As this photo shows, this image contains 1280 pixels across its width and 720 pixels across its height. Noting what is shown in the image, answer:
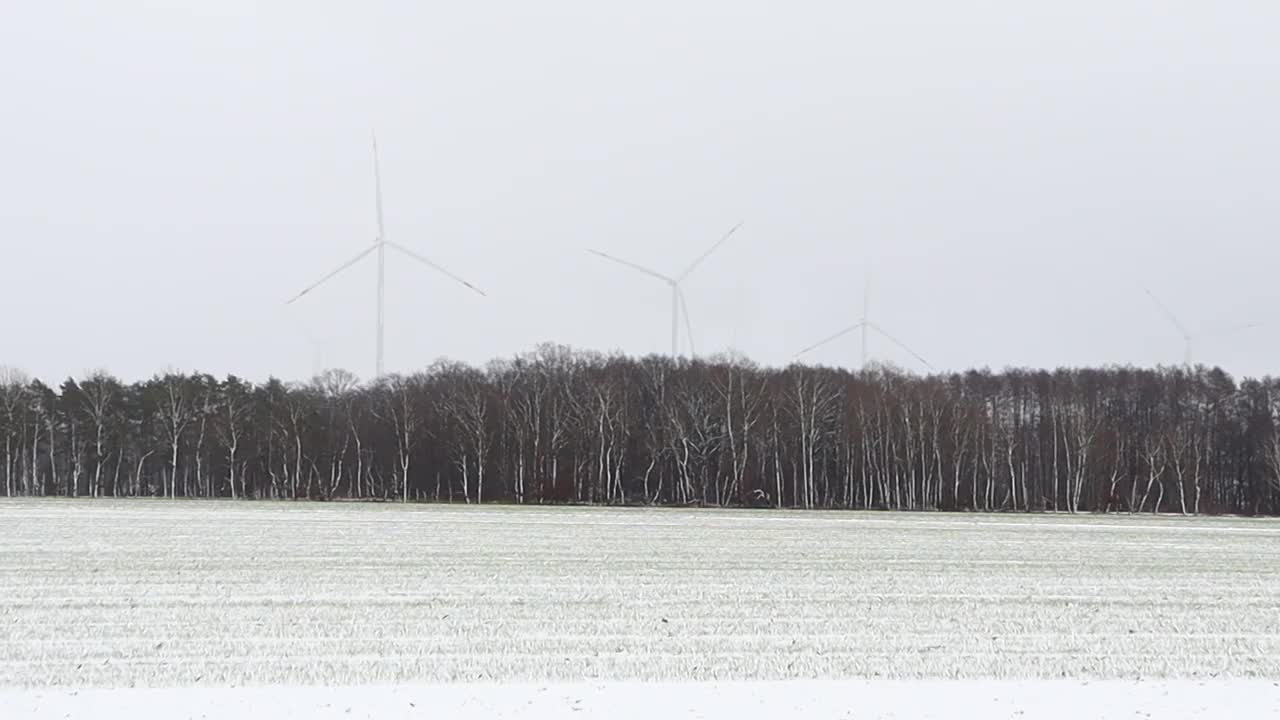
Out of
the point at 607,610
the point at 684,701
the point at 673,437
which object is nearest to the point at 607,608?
the point at 607,610

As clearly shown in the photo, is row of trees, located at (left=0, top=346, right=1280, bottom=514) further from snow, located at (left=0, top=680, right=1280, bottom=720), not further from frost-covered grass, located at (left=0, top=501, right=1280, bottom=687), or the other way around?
snow, located at (left=0, top=680, right=1280, bottom=720)

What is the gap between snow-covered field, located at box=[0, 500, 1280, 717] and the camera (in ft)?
49.1

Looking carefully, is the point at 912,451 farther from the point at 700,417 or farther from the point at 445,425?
the point at 445,425

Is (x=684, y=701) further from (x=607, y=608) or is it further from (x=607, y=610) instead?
(x=607, y=608)

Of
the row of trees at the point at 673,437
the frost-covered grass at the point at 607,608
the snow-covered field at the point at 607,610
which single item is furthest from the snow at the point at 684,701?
the row of trees at the point at 673,437

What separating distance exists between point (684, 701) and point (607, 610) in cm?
743

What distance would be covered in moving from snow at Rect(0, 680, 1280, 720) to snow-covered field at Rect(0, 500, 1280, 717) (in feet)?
1.02

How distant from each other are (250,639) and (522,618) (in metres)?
4.40

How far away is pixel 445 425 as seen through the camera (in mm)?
111938

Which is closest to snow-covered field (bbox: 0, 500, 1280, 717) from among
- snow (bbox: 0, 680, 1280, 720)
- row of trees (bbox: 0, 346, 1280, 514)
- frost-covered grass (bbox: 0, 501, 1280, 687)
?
frost-covered grass (bbox: 0, 501, 1280, 687)

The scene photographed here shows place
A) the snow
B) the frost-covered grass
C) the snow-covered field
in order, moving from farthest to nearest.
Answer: the frost-covered grass → the snow-covered field → the snow

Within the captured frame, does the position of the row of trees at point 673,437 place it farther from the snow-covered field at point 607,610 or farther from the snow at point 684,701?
the snow at point 684,701

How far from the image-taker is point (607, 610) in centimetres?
2036

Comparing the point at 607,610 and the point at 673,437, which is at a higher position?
the point at 673,437
